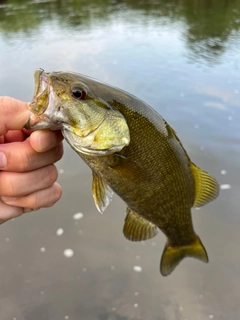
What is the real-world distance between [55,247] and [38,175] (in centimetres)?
193

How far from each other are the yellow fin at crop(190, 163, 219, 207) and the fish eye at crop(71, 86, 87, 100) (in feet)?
2.62

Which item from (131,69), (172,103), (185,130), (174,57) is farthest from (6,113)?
(174,57)

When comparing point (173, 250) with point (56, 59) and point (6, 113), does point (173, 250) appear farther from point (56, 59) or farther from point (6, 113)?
point (56, 59)

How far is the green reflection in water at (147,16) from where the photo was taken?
1082cm

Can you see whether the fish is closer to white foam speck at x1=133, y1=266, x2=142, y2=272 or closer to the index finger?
the index finger

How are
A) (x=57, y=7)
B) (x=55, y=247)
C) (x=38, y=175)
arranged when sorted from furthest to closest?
(x=57, y=7) < (x=55, y=247) < (x=38, y=175)

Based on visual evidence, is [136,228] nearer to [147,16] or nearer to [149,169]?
[149,169]

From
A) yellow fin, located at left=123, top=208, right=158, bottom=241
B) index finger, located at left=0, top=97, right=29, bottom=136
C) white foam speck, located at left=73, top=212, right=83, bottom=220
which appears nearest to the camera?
index finger, located at left=0, top=97, right=29, bottom=136

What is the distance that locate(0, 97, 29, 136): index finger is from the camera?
142 cm

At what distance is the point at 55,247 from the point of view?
3346 millimetres

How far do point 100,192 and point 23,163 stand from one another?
0.40 meters

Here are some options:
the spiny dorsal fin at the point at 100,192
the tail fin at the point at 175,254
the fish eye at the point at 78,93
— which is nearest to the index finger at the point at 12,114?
the fish eye at the point at 78,93

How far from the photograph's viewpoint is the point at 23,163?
154 centimetres

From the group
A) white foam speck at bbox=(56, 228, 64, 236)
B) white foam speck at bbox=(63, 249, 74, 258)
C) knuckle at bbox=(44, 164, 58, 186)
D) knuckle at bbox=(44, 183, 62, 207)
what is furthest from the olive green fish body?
white foam speck at bbox=(56, 228, 64, 236)
